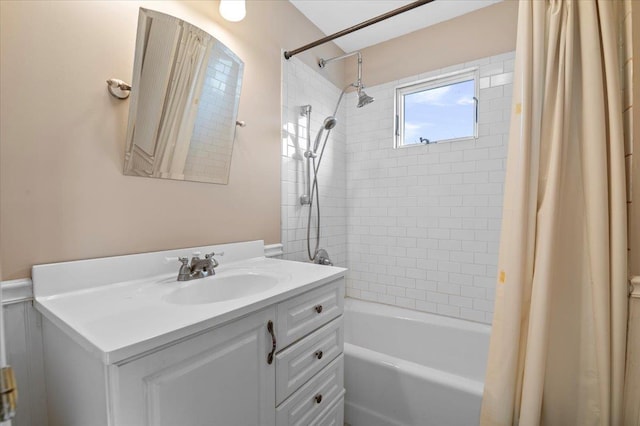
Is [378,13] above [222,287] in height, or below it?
above

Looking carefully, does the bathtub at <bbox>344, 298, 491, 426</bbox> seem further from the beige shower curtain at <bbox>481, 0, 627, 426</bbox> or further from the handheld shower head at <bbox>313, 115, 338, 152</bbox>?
the handheld shower head at <bbox>313, 115, 338, 152</bbox>

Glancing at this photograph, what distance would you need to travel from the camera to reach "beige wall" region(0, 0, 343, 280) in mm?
871

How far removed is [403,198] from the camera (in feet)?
7.41

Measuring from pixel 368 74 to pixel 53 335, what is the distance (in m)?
2.49

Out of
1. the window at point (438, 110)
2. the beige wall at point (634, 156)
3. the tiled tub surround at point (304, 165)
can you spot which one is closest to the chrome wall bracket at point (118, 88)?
the tiled tub surround at point (304, 165)

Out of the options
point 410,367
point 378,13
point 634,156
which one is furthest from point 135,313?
point 378,13

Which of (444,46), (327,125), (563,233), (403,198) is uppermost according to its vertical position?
(444,46)

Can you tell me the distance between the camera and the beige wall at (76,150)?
0.87 metres

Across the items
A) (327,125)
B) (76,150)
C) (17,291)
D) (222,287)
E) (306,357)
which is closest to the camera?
(17,291)

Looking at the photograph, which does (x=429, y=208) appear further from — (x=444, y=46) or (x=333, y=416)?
(x=333, y=416)

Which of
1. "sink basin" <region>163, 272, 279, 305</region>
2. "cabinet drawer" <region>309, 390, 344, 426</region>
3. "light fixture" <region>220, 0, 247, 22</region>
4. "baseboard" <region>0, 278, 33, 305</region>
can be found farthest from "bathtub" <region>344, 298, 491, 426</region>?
"light fixture" <region>220, 0, 247, 22</region>

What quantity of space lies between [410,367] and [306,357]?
0.65 metres

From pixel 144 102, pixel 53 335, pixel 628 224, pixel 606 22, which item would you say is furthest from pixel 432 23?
pixel 53 335

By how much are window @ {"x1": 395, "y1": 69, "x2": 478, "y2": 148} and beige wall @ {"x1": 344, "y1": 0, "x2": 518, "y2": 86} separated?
12cm
